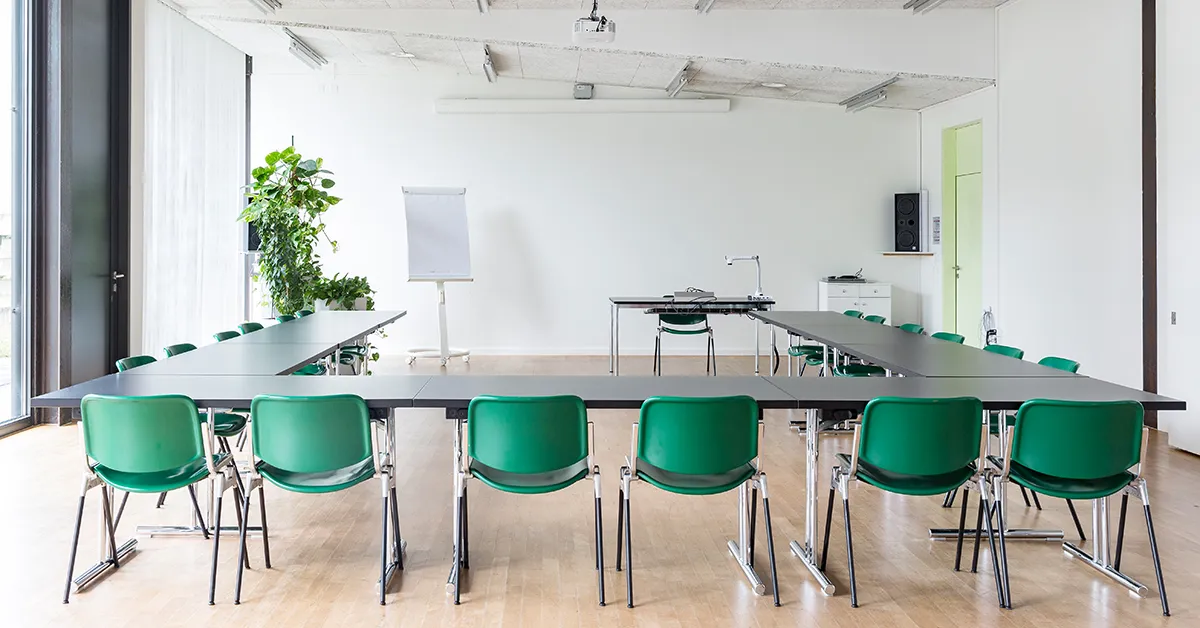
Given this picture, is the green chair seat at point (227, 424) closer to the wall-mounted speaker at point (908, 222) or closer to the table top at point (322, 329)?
the table top at point (322, 329)

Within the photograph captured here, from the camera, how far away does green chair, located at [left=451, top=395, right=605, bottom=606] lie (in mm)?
2934

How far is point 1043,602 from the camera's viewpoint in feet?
9.73

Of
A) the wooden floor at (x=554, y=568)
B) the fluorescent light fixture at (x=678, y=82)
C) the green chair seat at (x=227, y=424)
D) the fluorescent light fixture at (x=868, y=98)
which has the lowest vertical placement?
the wooden floor at (x=554, y=568)

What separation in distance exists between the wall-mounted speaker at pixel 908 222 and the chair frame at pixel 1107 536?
6918 mm

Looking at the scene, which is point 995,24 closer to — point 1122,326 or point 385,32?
point 1122,326

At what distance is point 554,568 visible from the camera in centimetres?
329

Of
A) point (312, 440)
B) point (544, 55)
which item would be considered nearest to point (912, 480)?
point (312, 440)

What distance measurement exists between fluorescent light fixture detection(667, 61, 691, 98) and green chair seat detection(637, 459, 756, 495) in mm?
5971

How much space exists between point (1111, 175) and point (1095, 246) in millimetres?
567

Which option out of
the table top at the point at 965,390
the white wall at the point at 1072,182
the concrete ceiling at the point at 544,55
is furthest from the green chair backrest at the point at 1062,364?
the concrete ceiling at the point at 544,55

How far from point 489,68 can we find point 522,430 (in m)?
6.73

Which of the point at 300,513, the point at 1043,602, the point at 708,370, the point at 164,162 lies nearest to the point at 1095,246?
the point at 708,370

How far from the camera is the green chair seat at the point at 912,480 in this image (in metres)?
2.98

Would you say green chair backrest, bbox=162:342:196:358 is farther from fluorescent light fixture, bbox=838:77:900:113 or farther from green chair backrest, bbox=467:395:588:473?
fluorescent light fixture, bbox=838:77:900:113
